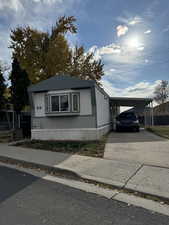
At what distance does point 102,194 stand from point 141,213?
0.96 meters

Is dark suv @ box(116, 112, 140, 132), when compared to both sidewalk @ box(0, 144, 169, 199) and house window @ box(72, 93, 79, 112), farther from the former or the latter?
sidewalk @ box(0, 144, 169, 199)

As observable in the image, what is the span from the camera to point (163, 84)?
49.3 metres

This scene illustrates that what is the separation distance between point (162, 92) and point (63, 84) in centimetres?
4468

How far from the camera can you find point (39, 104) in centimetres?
1162

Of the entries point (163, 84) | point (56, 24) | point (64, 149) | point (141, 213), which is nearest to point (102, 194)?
point (141, 213)

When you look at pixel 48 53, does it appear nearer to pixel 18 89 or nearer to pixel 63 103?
pixel 18 89

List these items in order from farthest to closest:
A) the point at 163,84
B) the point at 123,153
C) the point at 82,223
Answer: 1. the point at 163,84
2. the point at 123,153
3. the point at 82,223

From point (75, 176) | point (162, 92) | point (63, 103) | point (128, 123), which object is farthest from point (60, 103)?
point (162, 92)

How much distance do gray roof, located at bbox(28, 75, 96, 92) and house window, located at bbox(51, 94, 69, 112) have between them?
53 centimetres

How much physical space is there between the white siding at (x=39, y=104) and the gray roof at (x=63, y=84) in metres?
0.38

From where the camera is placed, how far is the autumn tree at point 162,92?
161ft

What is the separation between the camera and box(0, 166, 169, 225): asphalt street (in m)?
2.85

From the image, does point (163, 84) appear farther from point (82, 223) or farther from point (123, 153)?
point (82, 223)

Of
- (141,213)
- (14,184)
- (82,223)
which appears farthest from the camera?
(14,184)
